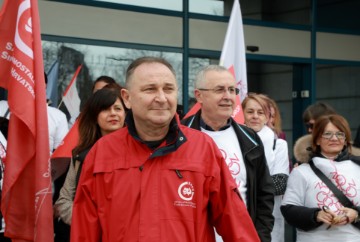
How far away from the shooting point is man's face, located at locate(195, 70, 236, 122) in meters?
3.89

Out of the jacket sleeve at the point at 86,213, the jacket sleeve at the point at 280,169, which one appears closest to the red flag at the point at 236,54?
the jacket sleeve at the point at 280,169

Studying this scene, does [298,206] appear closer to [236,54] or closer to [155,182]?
[236,54]

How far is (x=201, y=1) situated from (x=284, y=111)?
265 cm

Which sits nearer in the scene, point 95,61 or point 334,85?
point 95,61

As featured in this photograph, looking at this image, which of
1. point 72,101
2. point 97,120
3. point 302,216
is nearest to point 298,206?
point 302,216

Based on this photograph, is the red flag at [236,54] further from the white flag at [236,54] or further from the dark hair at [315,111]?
the dark hair at [315,111]

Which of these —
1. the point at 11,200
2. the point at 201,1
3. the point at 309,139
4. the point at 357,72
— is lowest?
the point at 11,200

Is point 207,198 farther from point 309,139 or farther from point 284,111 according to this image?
point 284,111

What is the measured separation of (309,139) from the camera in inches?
195

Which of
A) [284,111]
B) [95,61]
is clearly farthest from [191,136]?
[284,111]

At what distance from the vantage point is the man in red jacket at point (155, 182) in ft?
8.73

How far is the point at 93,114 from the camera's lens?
445cm

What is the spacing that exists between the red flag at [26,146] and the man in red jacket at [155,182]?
138 centimetres

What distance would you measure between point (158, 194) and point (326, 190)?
7.57 ft
